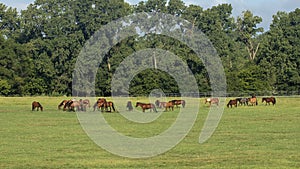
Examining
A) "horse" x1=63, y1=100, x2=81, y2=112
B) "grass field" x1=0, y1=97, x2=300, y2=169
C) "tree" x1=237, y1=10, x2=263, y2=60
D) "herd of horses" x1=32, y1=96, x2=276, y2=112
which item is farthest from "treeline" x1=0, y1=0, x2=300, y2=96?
"grass field" x1=0, y1=97, x2=300, y2=169

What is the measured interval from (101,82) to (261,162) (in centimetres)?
7256

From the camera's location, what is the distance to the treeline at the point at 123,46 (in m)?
86.2

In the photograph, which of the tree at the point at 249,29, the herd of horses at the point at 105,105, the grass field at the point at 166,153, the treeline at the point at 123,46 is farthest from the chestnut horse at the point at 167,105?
the tree at the point at 249,29

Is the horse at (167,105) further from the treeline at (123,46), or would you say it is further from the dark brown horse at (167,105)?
the treeline at (123,46)

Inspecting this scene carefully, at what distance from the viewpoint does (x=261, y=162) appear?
18.8 meters

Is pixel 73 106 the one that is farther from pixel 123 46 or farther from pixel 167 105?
pixel 123 46

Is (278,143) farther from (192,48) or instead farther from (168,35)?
(168,35)

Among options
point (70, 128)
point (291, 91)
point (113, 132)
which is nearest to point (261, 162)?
point (113, 132)

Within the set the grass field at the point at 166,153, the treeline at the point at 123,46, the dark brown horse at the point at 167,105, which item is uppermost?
the treeline at the point at 123,46

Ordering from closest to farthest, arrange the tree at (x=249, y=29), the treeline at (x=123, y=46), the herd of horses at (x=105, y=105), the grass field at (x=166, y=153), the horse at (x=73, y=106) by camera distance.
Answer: the grass field at (x=166, y=153) → the herd of horses at (x=105, y=105) → the horse at (x=73, y=106) → the treeline at (x=123, y=46) → the tree at (x=249, y=29)

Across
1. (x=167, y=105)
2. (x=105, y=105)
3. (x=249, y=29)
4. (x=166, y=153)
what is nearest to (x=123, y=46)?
(x=249, y=29)

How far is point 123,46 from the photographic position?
313ft

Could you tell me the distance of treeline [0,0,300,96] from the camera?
86.2 metres

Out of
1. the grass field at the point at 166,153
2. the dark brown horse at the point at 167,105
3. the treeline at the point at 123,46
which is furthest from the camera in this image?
the treeline at the point at 123,46
